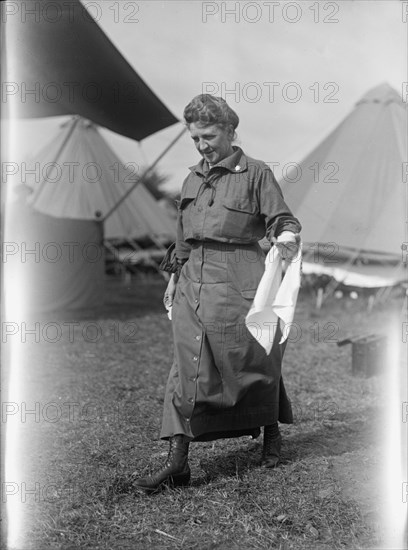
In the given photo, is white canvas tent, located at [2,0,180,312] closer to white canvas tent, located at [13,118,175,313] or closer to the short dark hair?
white canvas tent, located at [13,118,175,313]

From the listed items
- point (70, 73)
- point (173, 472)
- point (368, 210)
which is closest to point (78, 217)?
point (368, 210)

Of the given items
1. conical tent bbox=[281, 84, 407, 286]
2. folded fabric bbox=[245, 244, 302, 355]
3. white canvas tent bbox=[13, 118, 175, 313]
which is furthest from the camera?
conical tent bbox=[281, 84, 407, 286]

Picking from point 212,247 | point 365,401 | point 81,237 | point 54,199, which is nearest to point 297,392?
point 365,401

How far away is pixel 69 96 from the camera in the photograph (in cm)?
512

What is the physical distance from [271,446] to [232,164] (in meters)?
1.15

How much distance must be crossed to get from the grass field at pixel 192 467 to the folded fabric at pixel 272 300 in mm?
576

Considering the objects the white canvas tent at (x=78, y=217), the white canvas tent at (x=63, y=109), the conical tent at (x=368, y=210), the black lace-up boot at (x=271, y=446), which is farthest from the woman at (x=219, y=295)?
the conical tent at (x=368, y=210)

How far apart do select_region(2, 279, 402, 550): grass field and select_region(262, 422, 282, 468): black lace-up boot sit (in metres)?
0.05

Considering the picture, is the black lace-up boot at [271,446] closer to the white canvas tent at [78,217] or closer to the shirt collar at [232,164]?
the shirt collar at [232,164]

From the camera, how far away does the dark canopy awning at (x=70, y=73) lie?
3232 millimetres

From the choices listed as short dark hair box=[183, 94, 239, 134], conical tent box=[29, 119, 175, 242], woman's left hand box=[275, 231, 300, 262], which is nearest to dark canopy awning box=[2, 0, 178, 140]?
short dark hair box=[183, 94, 239, 134]

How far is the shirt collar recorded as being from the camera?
8.59ft

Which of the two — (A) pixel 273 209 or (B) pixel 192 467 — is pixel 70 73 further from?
(B) pixel 192 467

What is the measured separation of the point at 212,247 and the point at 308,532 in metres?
1.03
